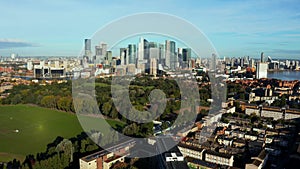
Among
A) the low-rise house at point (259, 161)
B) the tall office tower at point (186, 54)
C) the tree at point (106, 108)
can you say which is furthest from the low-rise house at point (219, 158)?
the tree at point (106, 108)

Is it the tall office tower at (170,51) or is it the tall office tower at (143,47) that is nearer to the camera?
the tall office tower at (143,47)

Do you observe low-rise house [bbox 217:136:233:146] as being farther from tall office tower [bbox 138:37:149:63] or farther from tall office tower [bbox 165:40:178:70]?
tall office tower [bbox 138:37:149:63]

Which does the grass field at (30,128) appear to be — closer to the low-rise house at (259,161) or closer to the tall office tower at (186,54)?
the tall office tower at (186,54)

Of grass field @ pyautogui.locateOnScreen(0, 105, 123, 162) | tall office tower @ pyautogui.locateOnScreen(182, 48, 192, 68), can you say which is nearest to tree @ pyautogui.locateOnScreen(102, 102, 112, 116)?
grass field @ pyautogui.locateOnScreen(0, 105, 123, 162)

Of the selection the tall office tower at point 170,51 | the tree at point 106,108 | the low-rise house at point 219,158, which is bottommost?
the low-rise house at point 219,158

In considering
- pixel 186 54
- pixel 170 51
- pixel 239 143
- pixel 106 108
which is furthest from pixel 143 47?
pixel 186 54

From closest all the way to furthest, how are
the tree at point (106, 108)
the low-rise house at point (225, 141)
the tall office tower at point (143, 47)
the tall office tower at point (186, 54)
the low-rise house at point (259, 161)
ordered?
the low-rise house at point (259, 161) < the tall office tower at point (143, 47) < the low-rise house at point (225, 141) < the tall office tower at point (186, 54) < the tree at point (106, 108)

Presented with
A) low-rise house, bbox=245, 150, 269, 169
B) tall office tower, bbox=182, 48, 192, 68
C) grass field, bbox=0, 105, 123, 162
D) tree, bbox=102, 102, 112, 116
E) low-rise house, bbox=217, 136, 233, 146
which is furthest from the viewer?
tree, bbox=102, 102, 112, 116

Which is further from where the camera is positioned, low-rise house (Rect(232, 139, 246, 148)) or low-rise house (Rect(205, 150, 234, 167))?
low-rise house (Rect(232, 139, 246, 148))

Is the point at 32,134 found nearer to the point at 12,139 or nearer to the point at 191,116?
the point at 12,139
